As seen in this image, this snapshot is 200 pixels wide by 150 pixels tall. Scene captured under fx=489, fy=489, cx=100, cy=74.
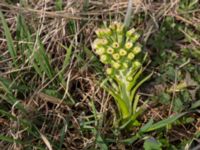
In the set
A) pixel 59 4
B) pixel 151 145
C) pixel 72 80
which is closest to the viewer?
pixel 151 145

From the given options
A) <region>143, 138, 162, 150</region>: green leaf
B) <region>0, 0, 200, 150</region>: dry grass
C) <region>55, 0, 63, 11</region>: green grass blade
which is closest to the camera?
<region>143, 138, 162, 150</region>: green leaf

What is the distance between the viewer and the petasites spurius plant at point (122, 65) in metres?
1.68

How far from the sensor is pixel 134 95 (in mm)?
1908

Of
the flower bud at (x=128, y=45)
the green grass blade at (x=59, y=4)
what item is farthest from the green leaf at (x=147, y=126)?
the green grass blade at (x=59, y=4)

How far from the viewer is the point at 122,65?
1.71 m

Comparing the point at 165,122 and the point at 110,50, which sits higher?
the point at 110,50

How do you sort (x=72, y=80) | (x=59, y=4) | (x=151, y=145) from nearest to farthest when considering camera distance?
→ (x=151, y=145)
(x=72, y=80)
(x=59, y=4)

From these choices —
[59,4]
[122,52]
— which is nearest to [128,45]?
[122,52]

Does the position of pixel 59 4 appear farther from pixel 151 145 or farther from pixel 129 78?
pixel 151 145

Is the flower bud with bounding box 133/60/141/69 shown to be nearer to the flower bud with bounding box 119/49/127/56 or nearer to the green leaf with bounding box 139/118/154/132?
the flower bud with bounding box 119/49/127/56

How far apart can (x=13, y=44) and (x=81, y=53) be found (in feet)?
0.89

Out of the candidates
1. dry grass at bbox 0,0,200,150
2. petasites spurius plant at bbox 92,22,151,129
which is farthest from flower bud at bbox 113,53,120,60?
dry grass at bbox 0,0,200,150

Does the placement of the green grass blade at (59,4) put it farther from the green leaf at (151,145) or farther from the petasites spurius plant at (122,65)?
the green leaf at (151,145)

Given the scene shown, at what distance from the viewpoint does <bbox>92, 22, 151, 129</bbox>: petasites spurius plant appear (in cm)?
168
